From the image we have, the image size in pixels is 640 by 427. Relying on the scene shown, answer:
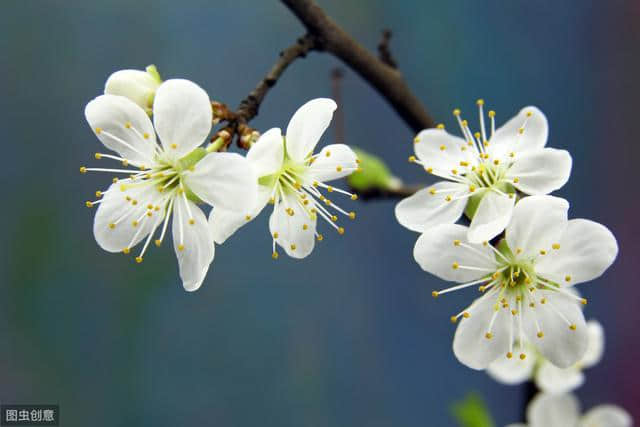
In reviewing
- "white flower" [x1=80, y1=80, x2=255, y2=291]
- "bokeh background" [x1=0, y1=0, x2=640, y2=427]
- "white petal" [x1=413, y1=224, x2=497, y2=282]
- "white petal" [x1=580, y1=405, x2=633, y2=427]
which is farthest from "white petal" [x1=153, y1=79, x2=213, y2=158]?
"bokeh background" [x1=0, y1=0, x2=640, y2=427]

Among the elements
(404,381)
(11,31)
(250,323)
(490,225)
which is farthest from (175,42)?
(490,225)

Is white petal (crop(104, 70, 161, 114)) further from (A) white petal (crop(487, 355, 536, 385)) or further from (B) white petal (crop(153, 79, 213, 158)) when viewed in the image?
(A) white petal (crop(487, 355, 536, 385))

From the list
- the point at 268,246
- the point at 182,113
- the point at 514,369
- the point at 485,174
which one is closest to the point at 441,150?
the point at 485,174

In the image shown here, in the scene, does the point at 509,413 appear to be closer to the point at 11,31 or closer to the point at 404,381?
the point at 404,381

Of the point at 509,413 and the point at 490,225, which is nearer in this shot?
the point at 490,225

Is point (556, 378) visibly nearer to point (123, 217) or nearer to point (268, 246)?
point (123, 217)

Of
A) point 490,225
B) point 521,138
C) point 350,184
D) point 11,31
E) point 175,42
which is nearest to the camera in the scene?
point 490,225
